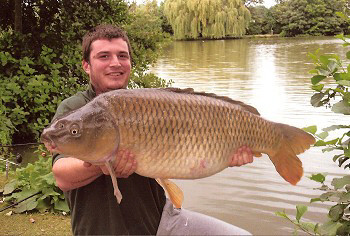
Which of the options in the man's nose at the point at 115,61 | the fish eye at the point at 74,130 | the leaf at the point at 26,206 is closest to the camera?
the fish eye at the point at 74,130

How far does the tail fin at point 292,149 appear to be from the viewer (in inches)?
64.7

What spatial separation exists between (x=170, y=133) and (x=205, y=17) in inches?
1017

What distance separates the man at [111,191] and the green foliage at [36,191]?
3.84 feet

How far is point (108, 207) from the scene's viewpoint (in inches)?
69.7

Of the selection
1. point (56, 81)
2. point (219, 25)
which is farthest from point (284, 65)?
point (219, 25)

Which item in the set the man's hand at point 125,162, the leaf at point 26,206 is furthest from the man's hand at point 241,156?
the leaf at point 26,206

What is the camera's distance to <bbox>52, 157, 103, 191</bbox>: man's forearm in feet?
5.21

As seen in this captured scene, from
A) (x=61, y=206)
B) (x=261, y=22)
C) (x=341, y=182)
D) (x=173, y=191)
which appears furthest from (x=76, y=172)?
(x=261, y=22)

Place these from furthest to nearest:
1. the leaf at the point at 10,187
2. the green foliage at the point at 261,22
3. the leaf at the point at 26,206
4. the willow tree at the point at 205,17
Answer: the green foliage at the point at 261,22 < the willow tree at the point at 205,17 < the leaf at the point at 10,187 < the leaf at the point at 26,206

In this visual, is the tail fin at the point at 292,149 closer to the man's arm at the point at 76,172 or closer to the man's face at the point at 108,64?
the man's arm at the point at 76,172

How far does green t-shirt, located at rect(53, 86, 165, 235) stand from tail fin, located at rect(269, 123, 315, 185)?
566 mm

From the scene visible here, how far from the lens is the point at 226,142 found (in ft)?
5.14

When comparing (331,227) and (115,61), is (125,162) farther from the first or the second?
(331,227)

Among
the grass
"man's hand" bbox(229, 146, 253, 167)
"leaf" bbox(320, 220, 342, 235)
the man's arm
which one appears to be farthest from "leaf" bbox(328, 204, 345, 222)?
the grass
